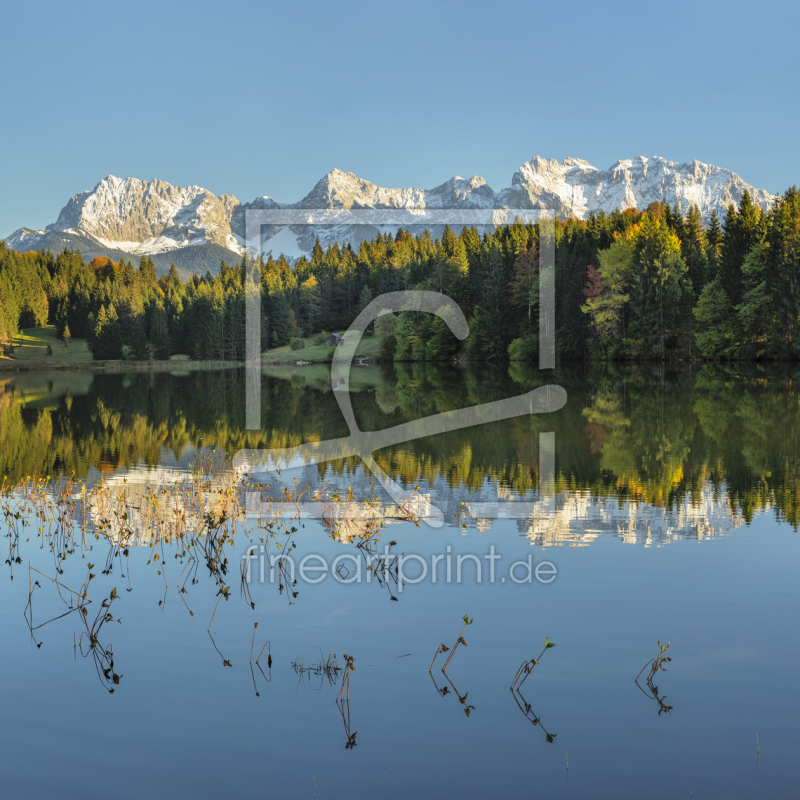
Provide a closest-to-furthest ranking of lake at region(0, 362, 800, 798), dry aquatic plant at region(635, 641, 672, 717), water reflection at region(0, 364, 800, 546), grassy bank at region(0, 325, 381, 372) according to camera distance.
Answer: lake at region(0, 362, 800, 798) < dry aquatic plant at region(635, 641, 672, 717) < water reflection at region(0, 364, 800, 546) < grassy bank at region(0, 325, 381, 372)

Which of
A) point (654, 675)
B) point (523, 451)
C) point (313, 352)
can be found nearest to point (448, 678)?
point (654, 675)

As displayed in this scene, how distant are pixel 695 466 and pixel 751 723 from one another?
12.6m

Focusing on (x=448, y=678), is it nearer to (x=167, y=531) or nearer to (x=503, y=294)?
(x=167, y=531)

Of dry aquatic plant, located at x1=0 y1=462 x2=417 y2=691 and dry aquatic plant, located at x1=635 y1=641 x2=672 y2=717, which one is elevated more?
dry aquatic plant, located at x1=0 y1=462 x2=417 y2=691

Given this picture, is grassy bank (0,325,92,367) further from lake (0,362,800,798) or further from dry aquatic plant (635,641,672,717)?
dry aquatic plant (635,641,672,717)

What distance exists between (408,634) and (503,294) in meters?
81.1

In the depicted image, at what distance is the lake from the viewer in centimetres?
523

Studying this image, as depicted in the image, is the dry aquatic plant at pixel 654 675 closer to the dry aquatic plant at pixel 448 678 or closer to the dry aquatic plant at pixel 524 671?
the dry aquatic plant at pixel 524 671

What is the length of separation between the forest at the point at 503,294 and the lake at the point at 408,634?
2171 inches

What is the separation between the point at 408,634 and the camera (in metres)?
7.37

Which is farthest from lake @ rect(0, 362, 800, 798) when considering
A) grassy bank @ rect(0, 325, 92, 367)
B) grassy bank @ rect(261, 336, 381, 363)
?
grassy bank @ rect(0, 325, 92, 367)

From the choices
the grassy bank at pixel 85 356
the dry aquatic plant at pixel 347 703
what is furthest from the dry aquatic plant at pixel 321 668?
the grassy bank at pixel 85 356

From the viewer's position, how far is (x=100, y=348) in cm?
11856

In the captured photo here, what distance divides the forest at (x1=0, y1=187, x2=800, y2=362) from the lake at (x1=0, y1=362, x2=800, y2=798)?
181ft
